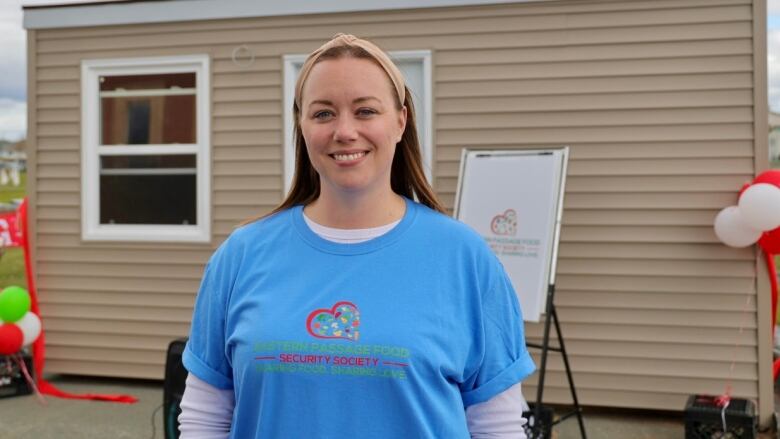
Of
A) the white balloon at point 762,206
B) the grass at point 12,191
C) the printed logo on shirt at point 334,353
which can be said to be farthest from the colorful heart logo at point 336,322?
the grass at point 12,191

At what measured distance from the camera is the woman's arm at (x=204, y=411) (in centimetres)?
126

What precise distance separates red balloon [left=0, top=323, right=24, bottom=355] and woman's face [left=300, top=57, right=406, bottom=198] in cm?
446

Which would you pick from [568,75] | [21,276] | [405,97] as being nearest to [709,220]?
[568,75]

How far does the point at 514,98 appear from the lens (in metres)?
4.75

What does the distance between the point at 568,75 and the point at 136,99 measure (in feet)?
9.76

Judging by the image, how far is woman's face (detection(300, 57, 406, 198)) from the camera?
3.91 ft

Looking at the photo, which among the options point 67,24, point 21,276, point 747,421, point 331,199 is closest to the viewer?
point 331,199

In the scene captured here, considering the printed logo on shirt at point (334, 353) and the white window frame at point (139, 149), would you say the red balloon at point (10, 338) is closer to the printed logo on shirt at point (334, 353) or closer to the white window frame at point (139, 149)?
the white window frame at point (139, 149)

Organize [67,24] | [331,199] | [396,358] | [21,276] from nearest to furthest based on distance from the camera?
[396,358] < [331,199] < [67,24] < [21,276]

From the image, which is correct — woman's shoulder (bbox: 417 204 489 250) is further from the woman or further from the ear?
the ear

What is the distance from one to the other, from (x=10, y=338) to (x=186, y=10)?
246 centimetres

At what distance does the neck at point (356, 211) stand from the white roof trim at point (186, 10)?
376 cm

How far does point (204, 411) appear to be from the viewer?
4.14ft

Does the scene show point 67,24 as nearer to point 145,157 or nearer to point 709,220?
point 145,157
